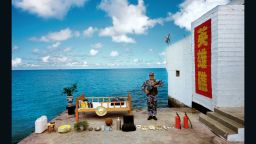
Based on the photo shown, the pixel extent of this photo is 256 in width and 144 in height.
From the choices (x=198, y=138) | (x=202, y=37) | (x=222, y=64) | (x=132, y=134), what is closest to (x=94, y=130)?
(x=132, y=134)

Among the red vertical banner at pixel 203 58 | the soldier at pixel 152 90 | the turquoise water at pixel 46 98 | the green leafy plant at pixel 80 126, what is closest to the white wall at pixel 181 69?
the red vertical banner at pixel 203 58

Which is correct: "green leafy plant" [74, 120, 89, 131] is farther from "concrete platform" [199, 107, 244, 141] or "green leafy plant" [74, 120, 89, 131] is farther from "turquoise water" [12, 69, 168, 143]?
"turquoise water" [12, 69, 168, 143]

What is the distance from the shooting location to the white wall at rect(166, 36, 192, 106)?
12602 millimetres

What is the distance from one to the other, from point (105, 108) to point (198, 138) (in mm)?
4169

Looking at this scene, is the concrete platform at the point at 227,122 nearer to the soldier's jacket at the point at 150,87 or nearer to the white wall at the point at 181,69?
the soldier's jacket at the point at 150,87

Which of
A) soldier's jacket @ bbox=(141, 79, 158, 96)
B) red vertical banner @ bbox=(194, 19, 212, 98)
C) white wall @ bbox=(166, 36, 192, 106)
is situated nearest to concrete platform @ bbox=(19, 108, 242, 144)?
soldier's jacket @ bbox=(141, 79, 158, 96)

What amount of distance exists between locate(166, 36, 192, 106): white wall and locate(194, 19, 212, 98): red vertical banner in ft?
3.62

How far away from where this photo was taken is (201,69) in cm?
1066

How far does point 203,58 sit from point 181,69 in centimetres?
356

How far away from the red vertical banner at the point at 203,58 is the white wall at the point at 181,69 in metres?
1.10

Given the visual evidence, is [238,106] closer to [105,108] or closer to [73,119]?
[105,108]

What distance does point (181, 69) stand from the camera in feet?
45.7

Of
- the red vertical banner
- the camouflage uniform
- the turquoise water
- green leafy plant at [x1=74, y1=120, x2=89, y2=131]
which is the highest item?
the red vertical banner

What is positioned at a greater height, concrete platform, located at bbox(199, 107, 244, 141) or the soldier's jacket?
the soldier's jacket
